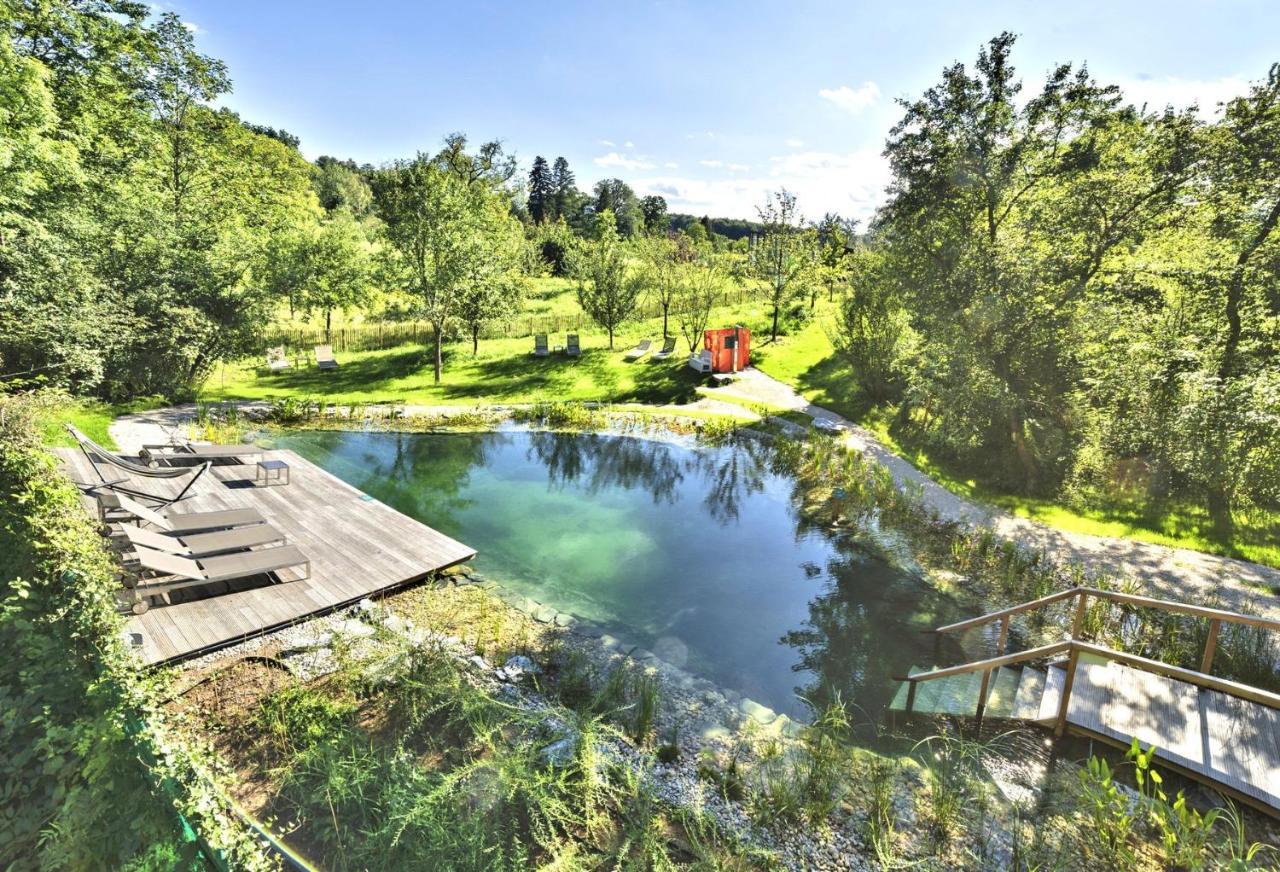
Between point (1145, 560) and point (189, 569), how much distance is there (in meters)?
13.2

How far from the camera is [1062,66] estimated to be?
436 inches

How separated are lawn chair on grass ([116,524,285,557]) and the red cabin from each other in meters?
15.9

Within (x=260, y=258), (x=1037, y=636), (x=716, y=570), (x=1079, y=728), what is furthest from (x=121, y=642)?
(x=260, y=258)

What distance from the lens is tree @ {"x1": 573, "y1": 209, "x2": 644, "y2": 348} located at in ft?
79.0

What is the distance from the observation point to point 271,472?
35.5 ft

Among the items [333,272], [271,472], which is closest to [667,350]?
[333,272]

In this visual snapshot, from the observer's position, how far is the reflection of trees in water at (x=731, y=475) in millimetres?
11742

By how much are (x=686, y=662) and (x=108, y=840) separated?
205 inches

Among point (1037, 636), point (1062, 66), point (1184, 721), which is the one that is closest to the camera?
point (1184, 721)

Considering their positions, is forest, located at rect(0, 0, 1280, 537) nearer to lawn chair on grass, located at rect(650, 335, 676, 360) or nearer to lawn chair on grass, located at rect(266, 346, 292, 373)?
lawn chair on grass, located at rect(266, 346, 292, 373)

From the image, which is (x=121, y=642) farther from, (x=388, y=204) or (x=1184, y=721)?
(x=388, y=204)

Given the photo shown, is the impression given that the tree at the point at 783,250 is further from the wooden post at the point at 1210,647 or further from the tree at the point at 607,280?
the wooden post at the point at 1210,647

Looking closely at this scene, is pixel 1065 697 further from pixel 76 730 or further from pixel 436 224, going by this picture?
pixel 436 224

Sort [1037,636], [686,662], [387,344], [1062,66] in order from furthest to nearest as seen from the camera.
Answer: [387,344] → [1062,66] → [1037,636] → [686,662]
